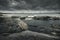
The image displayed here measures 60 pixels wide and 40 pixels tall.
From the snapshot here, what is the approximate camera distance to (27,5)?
101 inches

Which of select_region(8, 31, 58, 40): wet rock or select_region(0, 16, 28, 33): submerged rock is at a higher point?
select_region(0, 16, 28, 33): submerged rock

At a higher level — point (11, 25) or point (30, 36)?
point (11, 25)

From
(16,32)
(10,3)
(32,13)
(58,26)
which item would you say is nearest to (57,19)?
(58,26)

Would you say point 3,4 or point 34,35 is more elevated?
point 3,4

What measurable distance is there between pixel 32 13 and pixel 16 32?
1.91 feet

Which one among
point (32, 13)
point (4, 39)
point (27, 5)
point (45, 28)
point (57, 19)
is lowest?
point (4, 39)

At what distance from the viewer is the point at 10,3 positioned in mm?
2586

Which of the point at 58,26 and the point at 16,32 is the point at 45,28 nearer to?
the point at 58,26

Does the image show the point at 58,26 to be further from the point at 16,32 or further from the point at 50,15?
the point at 16,32

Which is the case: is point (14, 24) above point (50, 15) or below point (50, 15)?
below

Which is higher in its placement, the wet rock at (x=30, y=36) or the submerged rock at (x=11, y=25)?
the submerged rock at (x=11, y=25)

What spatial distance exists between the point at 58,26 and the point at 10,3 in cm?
124

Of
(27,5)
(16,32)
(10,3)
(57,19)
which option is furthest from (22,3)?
(57,19)

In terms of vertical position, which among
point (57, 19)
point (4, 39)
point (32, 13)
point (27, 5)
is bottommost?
point (4, 39)
